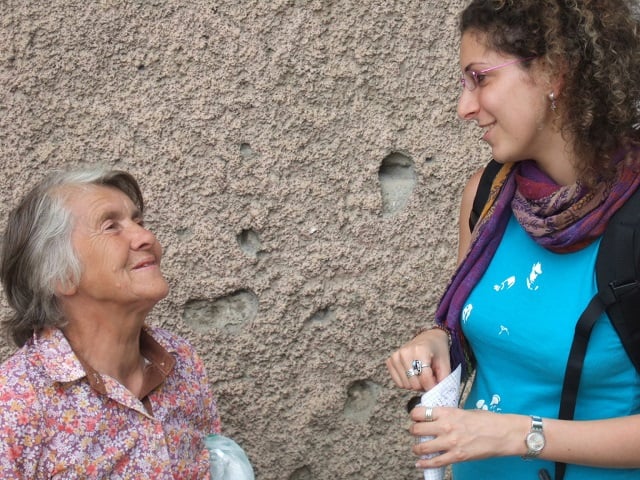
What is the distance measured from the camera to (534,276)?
1.54m

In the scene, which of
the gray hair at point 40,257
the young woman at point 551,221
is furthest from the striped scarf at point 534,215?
the gray hair at point 40,257

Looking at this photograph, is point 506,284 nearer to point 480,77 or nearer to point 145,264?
point 480,77

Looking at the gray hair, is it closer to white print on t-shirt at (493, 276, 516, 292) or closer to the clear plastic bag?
the clear plastic bag

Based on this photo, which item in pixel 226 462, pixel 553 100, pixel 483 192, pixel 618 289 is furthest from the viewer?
pixel 226 462

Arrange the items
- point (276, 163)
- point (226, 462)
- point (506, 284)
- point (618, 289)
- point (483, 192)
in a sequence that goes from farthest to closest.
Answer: point (276, 163)
point (226, 462)
point (483, 192)
point (506, 284)
point (618, 289)

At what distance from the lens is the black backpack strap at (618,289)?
1.37 meters

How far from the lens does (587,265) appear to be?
4.76ft

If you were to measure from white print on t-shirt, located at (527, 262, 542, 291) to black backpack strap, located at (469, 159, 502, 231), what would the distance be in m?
0.20

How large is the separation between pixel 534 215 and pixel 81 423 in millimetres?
879

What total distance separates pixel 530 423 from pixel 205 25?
1352 mm

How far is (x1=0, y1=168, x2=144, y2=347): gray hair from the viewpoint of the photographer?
1726mm

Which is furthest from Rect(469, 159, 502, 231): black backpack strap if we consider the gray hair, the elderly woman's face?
the gray hair

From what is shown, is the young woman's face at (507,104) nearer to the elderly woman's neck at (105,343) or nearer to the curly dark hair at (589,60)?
the curly dark hair at (589,60)

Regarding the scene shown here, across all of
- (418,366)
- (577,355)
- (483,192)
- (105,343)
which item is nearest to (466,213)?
(483,192)
